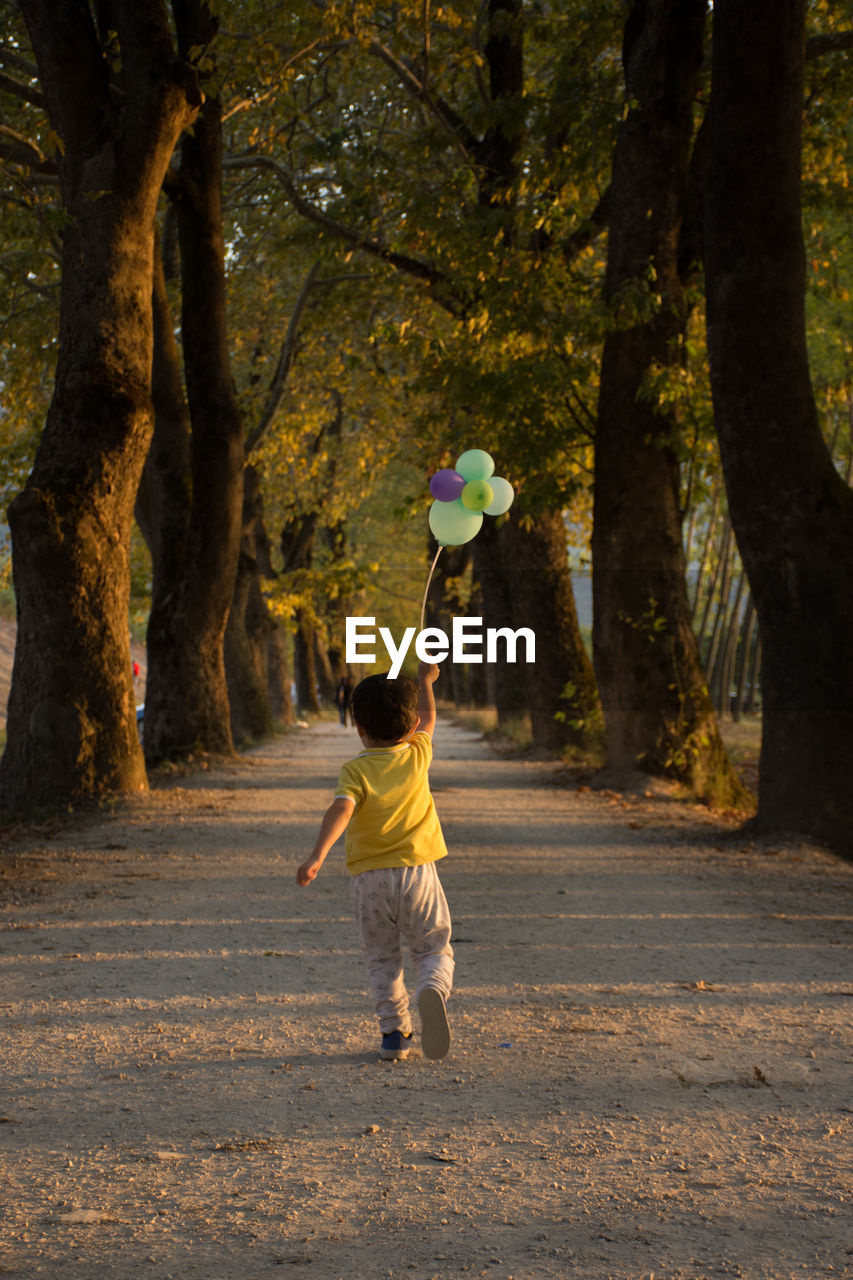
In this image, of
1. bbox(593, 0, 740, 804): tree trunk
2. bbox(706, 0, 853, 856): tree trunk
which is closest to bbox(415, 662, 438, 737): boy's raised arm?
bbox(706, 0, 853, 856): tree trunk

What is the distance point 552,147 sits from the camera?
18422mm

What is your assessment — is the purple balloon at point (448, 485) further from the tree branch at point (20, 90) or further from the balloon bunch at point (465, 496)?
the tree branch at point (20, 90)

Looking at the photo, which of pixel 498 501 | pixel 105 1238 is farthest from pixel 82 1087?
pixel 498 501

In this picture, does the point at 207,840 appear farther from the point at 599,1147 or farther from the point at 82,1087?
the point at 599,1147

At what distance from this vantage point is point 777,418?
10.9 m

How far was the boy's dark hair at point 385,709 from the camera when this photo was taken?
5.16m

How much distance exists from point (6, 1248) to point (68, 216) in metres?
10.9

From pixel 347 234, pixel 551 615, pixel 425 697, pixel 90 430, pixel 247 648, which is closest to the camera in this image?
pixel 425 697

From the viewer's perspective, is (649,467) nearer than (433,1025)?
No

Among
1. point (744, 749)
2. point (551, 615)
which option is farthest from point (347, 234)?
point (744, 749)

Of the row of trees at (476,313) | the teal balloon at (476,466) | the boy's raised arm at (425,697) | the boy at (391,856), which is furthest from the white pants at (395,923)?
the row of trees at (476,313)

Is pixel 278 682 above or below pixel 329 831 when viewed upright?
above

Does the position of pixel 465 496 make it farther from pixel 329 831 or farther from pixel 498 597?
pixel 498 597
